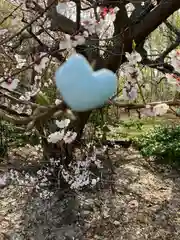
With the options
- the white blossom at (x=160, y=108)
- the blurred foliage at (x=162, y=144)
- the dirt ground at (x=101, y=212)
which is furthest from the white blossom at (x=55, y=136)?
the blurred foliage at (x=162, y=144)

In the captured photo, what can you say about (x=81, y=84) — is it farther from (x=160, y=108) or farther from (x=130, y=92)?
(x=130, y=92)

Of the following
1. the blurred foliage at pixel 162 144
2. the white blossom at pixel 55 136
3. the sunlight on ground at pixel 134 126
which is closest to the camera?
the white blossom at pixel 55 136

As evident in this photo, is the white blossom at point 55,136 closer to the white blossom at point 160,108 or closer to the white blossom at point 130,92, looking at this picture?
the white blossom at point 130,92

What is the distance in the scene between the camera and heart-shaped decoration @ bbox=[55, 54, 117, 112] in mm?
894

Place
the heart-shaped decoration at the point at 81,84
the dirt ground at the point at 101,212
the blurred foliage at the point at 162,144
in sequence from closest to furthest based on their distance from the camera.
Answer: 1. the heart-shaped decoration at the point at 81,84
2. the dirt ground at the point at 101,212
3. the blurred foliage at the point at 162,144

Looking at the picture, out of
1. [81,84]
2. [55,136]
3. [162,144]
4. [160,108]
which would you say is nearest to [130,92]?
[160,108]

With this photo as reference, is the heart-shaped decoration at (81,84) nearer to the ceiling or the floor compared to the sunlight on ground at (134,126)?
nearer to the ceiling

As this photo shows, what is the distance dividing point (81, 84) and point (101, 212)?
3261 millimetres

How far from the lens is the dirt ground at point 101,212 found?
12.4 feet

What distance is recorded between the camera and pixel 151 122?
21.9 ft

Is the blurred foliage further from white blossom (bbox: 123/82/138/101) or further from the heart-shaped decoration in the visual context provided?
the heart-shaped decoration

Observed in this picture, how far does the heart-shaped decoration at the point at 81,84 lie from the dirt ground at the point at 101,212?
9.64ft

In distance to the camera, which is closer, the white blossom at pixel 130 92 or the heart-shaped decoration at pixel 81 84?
the heart-shaped decoration at pixel 81 84

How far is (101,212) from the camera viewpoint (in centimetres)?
402
